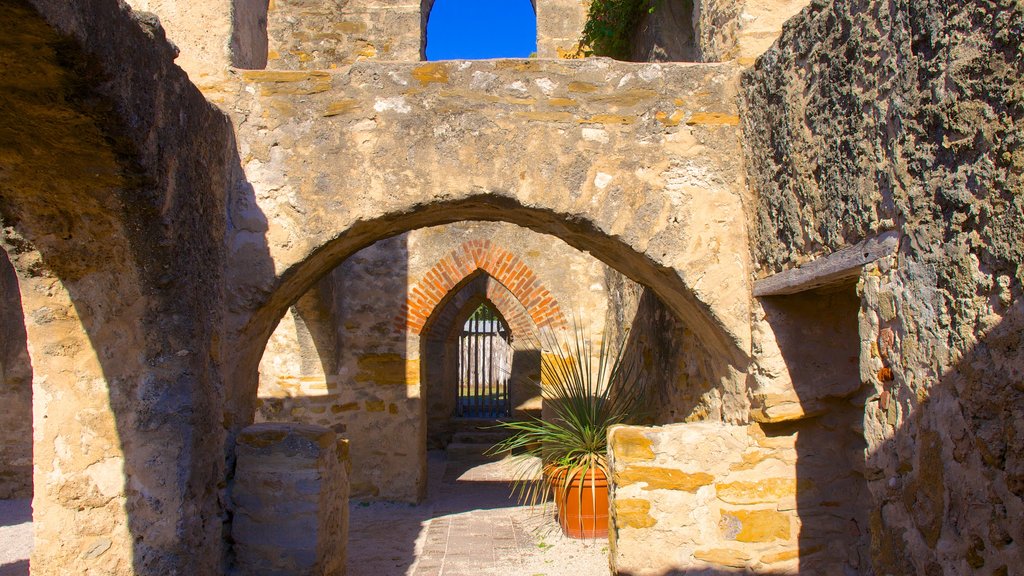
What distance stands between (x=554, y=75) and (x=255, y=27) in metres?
1.67

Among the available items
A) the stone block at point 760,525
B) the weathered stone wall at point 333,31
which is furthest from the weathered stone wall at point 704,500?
the weathered stone wall at point 333,31

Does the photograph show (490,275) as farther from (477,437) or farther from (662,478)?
(662,478)

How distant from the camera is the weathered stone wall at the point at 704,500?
3.67 meters

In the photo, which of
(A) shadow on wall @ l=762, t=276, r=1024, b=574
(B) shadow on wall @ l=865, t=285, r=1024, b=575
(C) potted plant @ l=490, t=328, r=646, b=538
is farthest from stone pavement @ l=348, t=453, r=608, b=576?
(B) shadow on wall @ l=865, t=285, r=1024, b=575

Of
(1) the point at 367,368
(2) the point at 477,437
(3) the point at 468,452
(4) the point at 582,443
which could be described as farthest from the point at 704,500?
(2) the point at 477,437

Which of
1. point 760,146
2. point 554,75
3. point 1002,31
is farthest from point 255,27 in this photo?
point 1002,31

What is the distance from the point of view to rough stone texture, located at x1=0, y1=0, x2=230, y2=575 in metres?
2.57

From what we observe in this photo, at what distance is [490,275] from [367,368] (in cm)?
154

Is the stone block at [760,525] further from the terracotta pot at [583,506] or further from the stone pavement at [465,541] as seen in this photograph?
the terracotta pot at [583,506]

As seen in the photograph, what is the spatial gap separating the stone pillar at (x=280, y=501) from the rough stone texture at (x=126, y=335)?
1.12 feet

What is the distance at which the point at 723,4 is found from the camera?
408 cm

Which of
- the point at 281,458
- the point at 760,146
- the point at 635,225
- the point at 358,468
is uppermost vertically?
the point at 760,146

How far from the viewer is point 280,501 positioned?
11.9ft

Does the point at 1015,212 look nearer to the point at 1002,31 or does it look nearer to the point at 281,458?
the point at 1002,31
